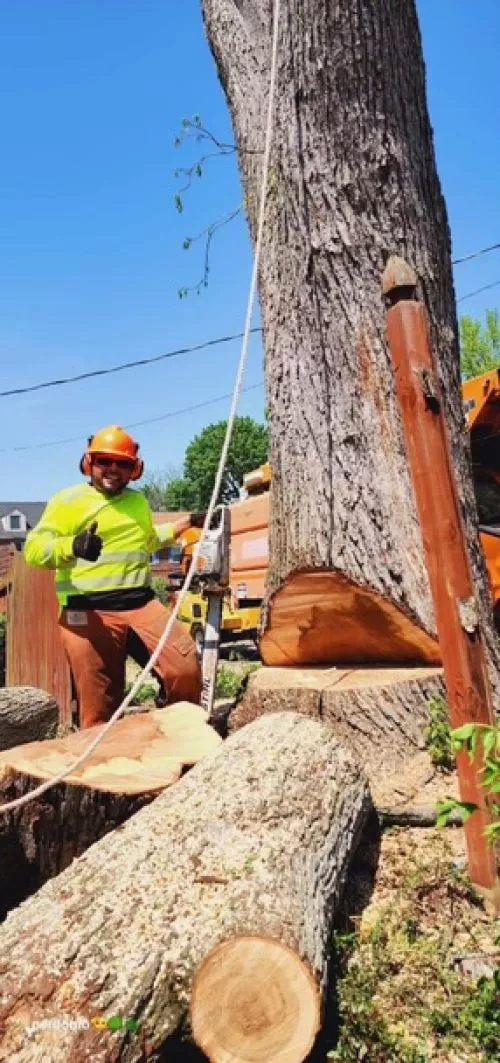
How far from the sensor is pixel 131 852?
2.29 metres

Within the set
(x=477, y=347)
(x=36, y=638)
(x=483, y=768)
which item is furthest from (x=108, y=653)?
(x=477, y=347)

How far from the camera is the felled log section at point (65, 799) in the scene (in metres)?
2.93

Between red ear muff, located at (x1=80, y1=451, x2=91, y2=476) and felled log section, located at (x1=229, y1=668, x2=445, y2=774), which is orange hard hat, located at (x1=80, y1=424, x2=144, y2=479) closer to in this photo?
red ear muff, located at (x1=80, y1=451, x2=91, y2=476)

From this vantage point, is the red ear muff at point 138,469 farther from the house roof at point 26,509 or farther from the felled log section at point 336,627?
the house roof at point 26,509

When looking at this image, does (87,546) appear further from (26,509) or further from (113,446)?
(26,509)

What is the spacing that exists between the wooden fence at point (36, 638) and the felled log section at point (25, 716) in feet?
3.85

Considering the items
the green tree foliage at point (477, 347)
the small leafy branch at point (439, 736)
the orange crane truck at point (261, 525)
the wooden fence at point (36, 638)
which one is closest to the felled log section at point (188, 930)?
the small leafy branch at point (439, 736)

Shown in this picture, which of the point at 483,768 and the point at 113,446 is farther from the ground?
the point at 113,446

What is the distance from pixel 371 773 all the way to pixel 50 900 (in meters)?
1.53

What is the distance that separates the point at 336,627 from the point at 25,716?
10.1 ft

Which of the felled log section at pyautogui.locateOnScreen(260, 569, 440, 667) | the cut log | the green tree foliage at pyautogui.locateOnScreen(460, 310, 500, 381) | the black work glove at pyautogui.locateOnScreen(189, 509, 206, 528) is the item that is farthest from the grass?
the green tree foliage at pyautogui.locateOnScreen(460, 310, 500, 381)

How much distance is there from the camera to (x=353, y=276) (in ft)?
11.3

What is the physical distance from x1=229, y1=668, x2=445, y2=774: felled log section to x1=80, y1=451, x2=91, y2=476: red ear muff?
6.26 feet

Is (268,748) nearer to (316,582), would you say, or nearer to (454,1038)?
(316,582)
